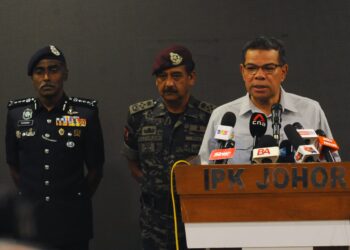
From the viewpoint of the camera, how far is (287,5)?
3678 mm

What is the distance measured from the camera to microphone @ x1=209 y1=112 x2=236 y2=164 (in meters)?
1.76

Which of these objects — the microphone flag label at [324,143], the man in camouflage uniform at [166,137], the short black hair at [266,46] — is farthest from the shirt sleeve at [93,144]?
the microphone flag label at [324,143]

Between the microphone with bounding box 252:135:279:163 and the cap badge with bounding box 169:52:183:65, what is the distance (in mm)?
1325

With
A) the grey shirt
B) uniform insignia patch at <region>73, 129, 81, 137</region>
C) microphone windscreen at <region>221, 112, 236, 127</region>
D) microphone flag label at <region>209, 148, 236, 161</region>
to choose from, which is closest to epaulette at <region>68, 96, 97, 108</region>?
uniform insignia patch at <region>73, 129, 81, 137</region>

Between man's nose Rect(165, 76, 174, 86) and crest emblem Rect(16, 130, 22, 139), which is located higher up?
man's nose Rect(165, 76, 174, 86)

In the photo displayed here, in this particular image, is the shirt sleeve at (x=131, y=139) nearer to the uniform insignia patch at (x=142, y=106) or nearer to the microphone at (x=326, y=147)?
the uniform insignia patch at (x=142, y=106)

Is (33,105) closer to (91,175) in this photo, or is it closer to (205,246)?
(91,175)

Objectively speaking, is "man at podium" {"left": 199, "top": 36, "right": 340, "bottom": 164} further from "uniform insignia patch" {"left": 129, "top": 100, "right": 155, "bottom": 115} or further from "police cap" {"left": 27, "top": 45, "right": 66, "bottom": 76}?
"police cap" {"left": 27, "top": 45, "right": 66, "bottom": 76}

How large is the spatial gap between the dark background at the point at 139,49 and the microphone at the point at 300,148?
6.29 ft

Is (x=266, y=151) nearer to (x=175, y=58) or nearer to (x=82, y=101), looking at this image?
(x=175, y=58)

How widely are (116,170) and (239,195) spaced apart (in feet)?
6.90

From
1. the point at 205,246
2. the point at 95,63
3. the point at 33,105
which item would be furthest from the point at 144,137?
the point at 205,246

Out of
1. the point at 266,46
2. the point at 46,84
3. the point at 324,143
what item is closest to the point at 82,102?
the point at 46,84

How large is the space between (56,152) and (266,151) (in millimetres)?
1624
